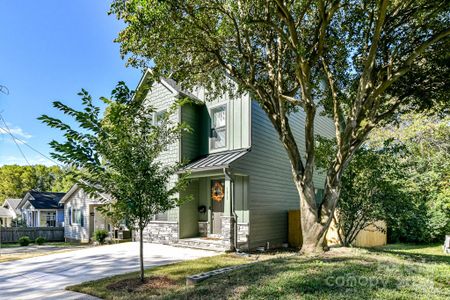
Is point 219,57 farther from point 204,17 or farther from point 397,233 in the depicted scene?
point 397,233

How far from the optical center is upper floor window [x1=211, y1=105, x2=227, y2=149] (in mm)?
12734

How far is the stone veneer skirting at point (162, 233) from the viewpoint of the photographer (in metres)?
12.6

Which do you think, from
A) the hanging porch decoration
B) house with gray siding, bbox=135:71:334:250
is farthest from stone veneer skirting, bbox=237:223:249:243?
the hanging porch decoration

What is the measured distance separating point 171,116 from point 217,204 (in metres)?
4.17

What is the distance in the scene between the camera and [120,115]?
6.41 m

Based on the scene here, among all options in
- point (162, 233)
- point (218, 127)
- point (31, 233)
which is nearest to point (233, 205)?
point (218, 127)

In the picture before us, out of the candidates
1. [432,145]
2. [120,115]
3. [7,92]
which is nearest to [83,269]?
[120,115]

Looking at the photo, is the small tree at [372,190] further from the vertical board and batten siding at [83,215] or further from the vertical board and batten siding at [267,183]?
the vertical board and batten siding at [83,215]

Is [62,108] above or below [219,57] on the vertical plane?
below

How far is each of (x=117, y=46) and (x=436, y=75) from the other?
9579mm

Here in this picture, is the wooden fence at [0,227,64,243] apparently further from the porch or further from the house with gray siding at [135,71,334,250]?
the porch

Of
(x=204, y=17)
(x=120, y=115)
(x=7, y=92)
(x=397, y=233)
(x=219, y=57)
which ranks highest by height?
(x=204, y=17)

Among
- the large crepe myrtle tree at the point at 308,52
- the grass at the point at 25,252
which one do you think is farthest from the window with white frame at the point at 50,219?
the large crepe myrtle tree at the point at 308,52

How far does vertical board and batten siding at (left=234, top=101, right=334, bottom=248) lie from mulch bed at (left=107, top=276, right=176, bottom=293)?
497 cm
